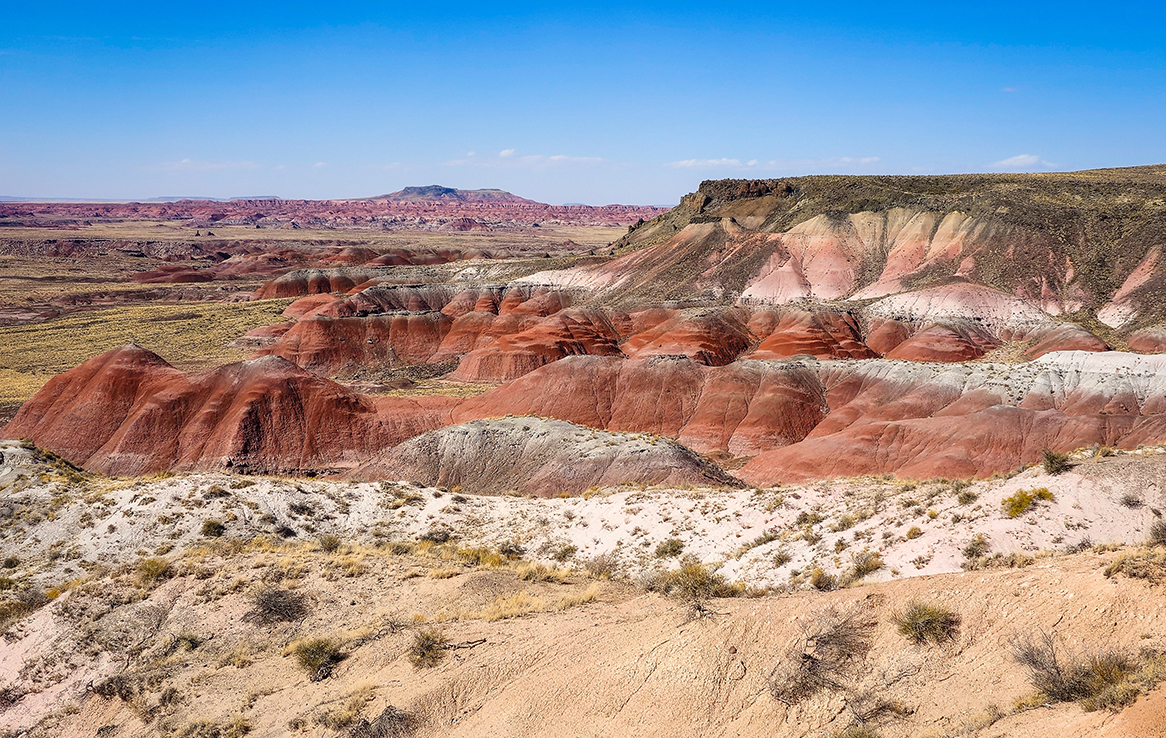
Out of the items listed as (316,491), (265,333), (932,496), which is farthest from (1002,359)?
(265,333)

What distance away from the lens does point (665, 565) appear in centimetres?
1998

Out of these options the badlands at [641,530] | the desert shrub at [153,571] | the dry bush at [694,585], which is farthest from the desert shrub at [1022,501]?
the desert shrub at [153,571]

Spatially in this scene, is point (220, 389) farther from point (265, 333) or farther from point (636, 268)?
point (636, 268)

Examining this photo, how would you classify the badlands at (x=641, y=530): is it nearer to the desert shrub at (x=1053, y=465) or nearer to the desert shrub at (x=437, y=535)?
the desert shrub at (x=1053, y=465)

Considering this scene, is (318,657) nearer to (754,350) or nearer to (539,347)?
(539,347)

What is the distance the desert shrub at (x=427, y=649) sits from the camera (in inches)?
512

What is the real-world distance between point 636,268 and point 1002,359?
45.2m

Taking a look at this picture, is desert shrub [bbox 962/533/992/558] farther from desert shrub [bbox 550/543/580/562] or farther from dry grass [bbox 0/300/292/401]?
dry grass [bbox 0/300/292/401]

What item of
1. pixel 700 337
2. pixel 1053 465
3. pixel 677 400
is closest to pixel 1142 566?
pixel 1053 465

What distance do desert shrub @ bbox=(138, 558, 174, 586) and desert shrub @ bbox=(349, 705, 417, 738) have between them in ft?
31.6

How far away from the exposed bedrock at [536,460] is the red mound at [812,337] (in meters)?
34.5

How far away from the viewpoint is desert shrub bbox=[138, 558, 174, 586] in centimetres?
1812

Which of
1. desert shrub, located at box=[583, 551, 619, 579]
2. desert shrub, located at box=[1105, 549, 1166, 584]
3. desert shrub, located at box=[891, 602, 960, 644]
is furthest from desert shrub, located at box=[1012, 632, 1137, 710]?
desert shrub, located at box=[583, 551, 619, 579]

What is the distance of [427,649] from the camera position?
43.6 ft
